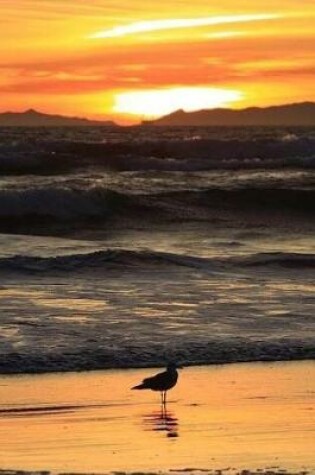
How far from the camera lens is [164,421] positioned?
1120 centimetres

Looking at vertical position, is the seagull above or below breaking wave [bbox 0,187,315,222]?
below

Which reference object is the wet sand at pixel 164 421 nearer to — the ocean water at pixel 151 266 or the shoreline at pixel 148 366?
the shoreline at pixel 148 366

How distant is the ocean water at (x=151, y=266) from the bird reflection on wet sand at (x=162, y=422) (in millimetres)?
2395

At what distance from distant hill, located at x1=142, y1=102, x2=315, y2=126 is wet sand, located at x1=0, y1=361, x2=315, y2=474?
558ft

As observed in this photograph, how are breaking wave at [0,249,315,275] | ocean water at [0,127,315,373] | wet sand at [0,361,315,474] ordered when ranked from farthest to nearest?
breaking wave at [0,249,315,275] → ocean water at [0,127,315,373] → wet sand at [0,361,315,474]

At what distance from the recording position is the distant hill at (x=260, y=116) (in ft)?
610

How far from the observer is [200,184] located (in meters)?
47.9

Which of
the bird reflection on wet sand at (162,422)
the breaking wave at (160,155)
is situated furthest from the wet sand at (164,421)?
the breaking wave at (160,155)

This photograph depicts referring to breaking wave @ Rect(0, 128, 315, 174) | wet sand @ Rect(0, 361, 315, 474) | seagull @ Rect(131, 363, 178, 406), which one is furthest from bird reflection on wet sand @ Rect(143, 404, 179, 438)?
breaking wave @ Rect(0, 128, 315, 174)

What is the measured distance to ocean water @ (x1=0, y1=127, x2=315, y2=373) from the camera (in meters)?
14.9

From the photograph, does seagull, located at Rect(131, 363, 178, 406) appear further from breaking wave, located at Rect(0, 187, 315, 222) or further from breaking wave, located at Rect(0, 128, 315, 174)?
breaking wave, located at Rect(0, 128, 315, 174)

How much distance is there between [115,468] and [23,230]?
25.4 m

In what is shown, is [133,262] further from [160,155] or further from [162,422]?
[160,155]

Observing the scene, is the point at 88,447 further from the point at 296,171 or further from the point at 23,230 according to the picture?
the point at 296,171
